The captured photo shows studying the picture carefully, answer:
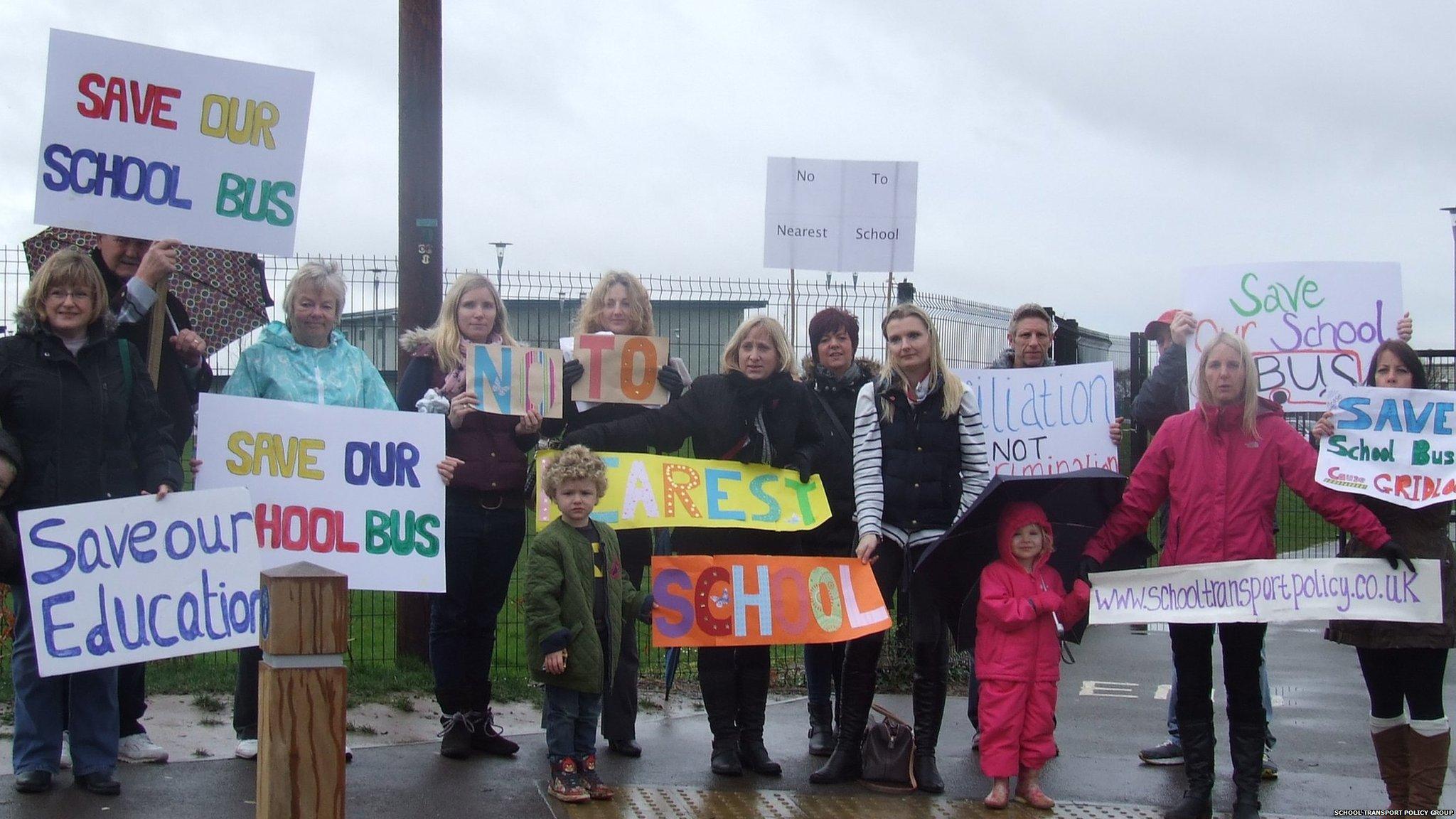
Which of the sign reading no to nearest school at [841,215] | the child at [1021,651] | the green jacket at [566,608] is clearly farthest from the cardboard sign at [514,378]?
the sign reading no to nearest school at [841,215]

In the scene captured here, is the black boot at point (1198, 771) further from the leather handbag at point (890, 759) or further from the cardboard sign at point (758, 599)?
the cardboard sign at point (758, 599)

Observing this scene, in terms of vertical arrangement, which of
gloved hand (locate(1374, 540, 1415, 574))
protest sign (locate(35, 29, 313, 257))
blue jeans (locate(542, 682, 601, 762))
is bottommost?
blue jeans (locate(542, 682, 601, 762))

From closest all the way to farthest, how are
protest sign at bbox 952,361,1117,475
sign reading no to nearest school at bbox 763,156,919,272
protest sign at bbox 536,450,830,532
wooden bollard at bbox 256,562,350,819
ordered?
wooden bollard at bbox 256,562,350,819
protest sign at bbox 536,450,830,532
protest sign at bbox 952,361,1117,475
sign reading no to nearest school at bbox 763,156,919,272

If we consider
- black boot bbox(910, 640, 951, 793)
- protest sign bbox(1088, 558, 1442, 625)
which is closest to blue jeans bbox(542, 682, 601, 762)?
black boot bbox(910, 640, 951, 793)

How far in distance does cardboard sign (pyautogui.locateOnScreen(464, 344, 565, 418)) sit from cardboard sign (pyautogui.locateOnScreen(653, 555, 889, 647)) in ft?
2.84

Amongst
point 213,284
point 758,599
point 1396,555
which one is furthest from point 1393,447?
point 213,284

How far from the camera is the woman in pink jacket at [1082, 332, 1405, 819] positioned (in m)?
5.33

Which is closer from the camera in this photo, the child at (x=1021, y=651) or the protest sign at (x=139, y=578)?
the protest sign at (x=139, y=578)

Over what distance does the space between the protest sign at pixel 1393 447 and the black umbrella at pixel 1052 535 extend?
81 centimetres

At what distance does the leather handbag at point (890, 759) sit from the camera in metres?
5.76

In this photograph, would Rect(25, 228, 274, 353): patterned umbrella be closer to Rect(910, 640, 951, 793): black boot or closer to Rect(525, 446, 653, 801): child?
Rect(525, 446, 653, 801): child

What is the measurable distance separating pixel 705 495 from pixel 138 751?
2605 millimetres

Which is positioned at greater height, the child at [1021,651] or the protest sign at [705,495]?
the protest sign at [705,495]

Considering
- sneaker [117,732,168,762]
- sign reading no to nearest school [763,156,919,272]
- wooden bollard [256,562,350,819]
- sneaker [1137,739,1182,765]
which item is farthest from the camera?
sign reading no to nearest school [763,156,919,272]
